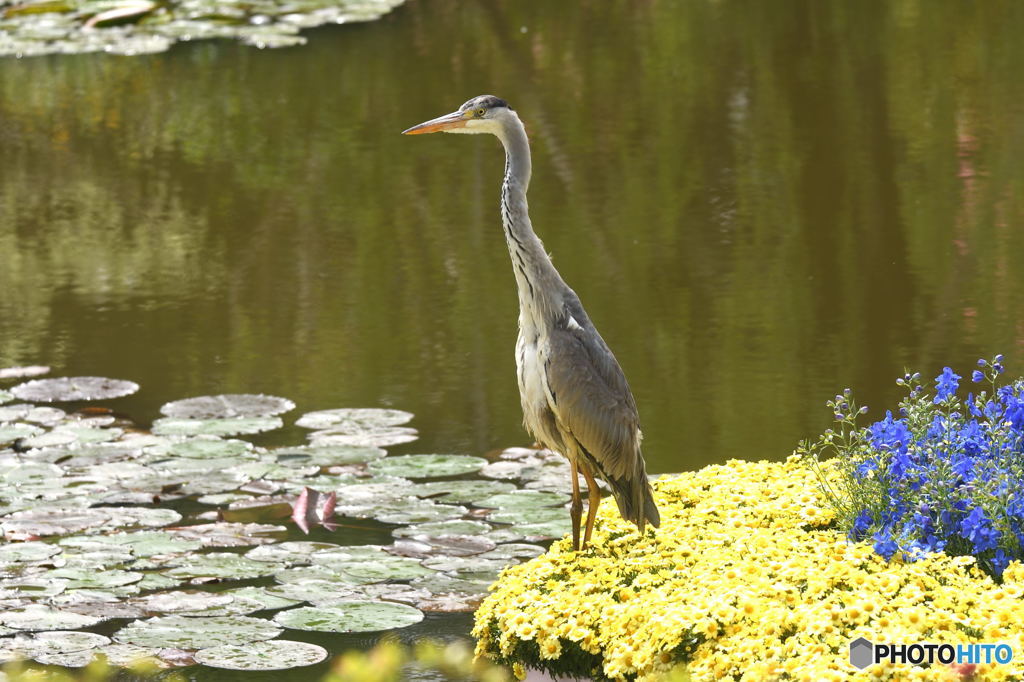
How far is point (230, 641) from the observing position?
4594mm

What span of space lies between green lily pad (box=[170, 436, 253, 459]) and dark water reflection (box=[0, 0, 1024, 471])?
12.8 inches

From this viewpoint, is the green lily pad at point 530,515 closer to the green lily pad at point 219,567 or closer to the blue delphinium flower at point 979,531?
the green lily pad at point 219,567

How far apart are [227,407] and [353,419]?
1.95ft

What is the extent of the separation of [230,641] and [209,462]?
5.30ft

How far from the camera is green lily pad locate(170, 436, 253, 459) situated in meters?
6.20

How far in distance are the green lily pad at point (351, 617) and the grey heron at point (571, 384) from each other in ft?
2.15

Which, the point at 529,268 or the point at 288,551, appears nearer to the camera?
the point at 529,268

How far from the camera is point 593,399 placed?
14.4 ft

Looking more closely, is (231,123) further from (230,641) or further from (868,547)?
(868,547)

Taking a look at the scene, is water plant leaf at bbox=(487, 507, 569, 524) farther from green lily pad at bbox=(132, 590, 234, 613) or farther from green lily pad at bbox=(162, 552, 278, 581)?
green lily pad at bbox=(132, 590, 234, 613)

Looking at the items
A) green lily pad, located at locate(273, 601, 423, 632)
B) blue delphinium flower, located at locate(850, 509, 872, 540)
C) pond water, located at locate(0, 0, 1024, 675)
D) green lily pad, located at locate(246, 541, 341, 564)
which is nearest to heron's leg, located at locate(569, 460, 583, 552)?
green lily pad, located at locate(273, 601, 423, 632)

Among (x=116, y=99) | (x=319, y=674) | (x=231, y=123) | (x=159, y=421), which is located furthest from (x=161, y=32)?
(x=319, y=674)

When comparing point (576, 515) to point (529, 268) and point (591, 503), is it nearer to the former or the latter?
point (591, 503)

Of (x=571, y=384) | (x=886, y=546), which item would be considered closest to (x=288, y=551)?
(x=571, y=384)
